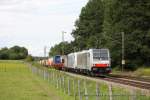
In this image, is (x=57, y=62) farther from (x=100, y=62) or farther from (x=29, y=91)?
(x=29, y=91)

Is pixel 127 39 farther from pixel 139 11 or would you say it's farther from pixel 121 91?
pixel 121 91

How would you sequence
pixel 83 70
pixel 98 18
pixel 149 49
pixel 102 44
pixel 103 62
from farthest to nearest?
1. pixel 98 18
2. pixel 102 44
3. pixel 149 49
4. pixel 83 70
5. pixel 103 62

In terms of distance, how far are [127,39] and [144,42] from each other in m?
2.80

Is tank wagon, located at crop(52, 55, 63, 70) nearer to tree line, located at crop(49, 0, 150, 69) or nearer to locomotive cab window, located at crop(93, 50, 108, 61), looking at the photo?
tree line, located at crop(49, 0, 150, 69)

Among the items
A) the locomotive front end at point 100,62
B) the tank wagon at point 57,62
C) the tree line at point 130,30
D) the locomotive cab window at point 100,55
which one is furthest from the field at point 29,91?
the tank wagon at point 57,62

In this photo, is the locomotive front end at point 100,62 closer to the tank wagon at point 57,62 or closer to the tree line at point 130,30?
the tree line at point 130,30

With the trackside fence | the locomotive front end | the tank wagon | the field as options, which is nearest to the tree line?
the tank wagon

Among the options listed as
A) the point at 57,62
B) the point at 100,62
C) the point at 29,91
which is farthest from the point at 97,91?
the point at 57,62

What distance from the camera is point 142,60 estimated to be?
91.3 meters

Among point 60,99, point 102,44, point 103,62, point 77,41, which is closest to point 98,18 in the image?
point 77,41

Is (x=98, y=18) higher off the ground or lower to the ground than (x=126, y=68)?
Answer: higher

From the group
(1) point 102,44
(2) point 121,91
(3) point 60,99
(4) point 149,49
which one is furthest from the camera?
(1) point 102,44

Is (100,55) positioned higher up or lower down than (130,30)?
lower down

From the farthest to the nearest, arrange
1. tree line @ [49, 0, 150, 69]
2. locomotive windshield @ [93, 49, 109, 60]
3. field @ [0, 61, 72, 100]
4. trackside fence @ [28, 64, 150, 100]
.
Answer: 1. tree line @ [49, 0, 150, 69]
2. locomotive windshield @ [93, 49, 109, 60]
3. field @ [0, 61, 72, 100]
4. trackside fence @ [28, 64, 150, 100]
